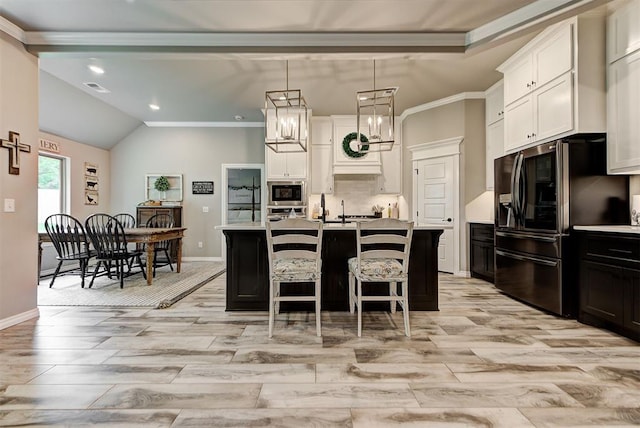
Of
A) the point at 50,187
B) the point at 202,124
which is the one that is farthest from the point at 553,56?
the point at 50,187

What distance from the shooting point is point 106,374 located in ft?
7.02

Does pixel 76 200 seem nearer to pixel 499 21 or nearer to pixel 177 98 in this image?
pixel 177 98

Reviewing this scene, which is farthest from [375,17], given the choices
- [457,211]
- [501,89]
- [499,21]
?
[457,211]

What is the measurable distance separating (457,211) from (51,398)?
5.15m

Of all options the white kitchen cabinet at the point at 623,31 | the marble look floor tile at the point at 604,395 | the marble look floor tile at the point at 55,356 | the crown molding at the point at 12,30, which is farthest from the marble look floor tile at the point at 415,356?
the crown molding at the point at 12,30

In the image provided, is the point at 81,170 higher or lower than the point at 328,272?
higher

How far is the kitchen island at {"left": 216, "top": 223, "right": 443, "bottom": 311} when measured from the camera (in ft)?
11.2

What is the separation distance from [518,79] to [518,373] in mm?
3296

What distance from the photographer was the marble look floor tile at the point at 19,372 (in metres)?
2.06

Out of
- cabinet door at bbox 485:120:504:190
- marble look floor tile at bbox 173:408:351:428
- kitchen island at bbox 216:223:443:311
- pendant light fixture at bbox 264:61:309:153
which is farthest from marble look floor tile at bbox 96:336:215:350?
cabinet door at bbox 485:120:504:190

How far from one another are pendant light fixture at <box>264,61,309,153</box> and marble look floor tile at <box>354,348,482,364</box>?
214cm

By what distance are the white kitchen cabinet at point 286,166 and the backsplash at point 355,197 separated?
0.78 m

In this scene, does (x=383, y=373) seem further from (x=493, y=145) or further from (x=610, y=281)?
(x=493, y=145)

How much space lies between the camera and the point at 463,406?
178 centimetres
